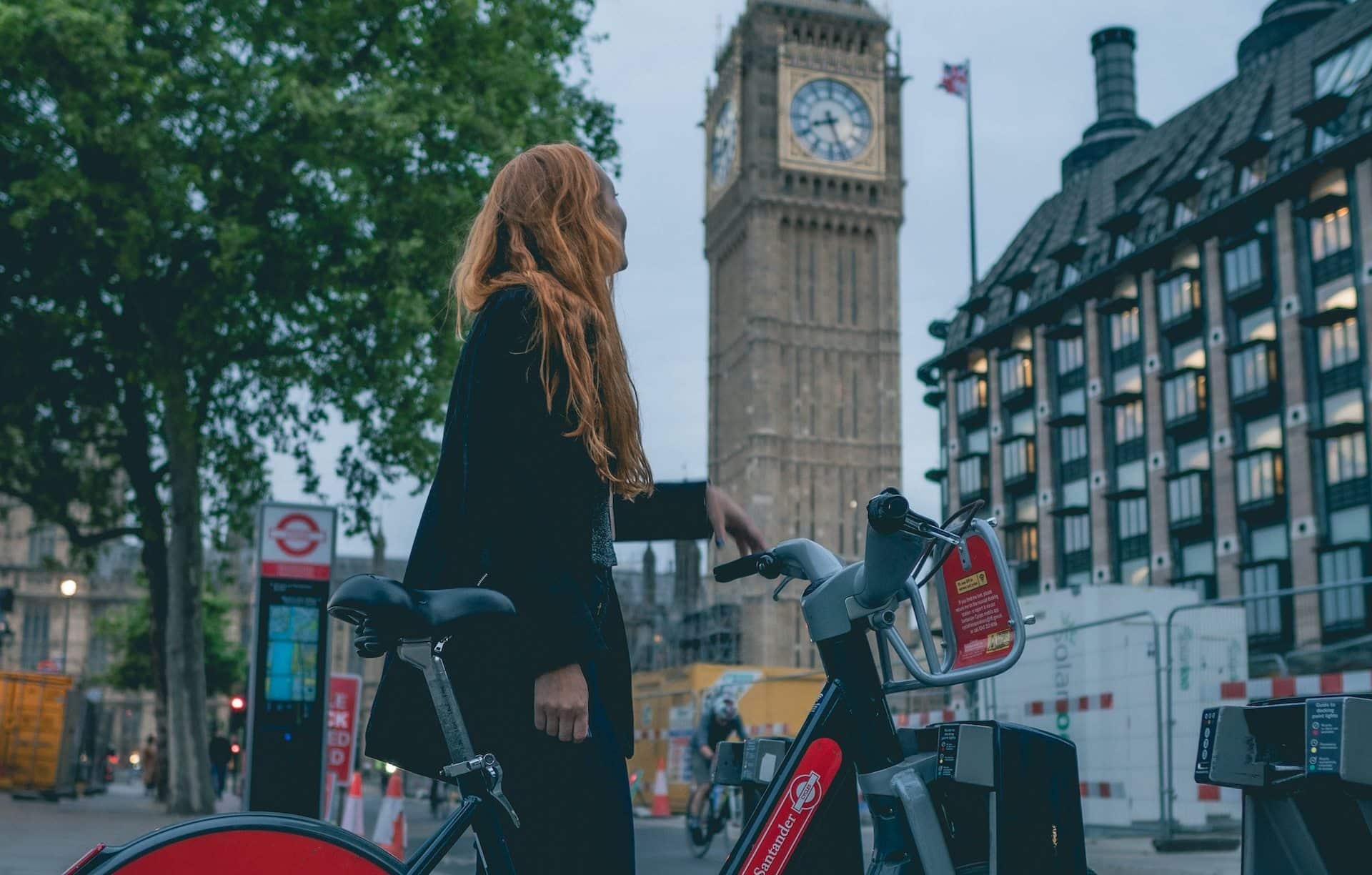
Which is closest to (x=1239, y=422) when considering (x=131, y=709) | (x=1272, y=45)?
(x=1272, y=45)

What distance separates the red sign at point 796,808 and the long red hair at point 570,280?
59cm

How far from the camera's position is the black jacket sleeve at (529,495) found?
2.58 m

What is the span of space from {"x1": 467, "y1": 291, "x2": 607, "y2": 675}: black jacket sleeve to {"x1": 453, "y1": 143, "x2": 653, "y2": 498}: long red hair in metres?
0.04

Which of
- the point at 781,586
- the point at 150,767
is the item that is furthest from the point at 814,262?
the point at 781,586

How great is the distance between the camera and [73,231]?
1917 centimetres

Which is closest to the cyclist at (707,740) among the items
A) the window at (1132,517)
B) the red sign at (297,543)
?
the red sign at (297,543)

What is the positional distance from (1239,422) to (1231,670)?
33024 millimetres

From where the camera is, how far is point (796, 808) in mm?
2709

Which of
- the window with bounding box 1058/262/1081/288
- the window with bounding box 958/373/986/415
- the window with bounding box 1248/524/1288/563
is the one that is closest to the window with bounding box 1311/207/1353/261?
the window with bounding box 1248/524/1288/563

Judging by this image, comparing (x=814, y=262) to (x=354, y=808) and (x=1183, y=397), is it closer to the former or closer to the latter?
(x=1183, y=397)

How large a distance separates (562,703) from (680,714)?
89.1 feet

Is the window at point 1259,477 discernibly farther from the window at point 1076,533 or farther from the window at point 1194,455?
the window at point 1076,533

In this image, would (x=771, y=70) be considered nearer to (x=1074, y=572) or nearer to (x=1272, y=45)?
(x=1272, y=45)

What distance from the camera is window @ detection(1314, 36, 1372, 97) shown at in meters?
42.0
